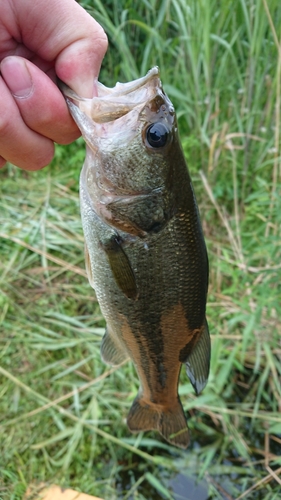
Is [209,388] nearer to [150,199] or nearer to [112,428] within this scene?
[112,428]

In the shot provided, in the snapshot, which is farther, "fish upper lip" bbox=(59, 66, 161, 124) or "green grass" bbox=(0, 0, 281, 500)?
"green grass" bbox=(0, 0, 281, 500)

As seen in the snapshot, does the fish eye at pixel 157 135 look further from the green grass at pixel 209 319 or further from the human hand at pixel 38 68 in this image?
the green grass at pixel 209 319

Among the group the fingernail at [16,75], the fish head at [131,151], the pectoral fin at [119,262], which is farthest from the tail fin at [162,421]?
the fingernail at [16,75]

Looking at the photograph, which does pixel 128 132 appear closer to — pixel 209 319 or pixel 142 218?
pixel 142 218

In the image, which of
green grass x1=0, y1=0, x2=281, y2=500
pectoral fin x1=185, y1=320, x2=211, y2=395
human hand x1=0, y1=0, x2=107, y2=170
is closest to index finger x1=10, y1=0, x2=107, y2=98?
human hand x1=0, y1=0, x2=107, y2=170

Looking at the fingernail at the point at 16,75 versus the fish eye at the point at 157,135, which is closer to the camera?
the fingernail at the point at 16,75

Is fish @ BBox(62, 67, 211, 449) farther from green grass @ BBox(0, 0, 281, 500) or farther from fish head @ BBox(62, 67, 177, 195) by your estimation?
green grass @ BBox(0, 0, 281, 500)
